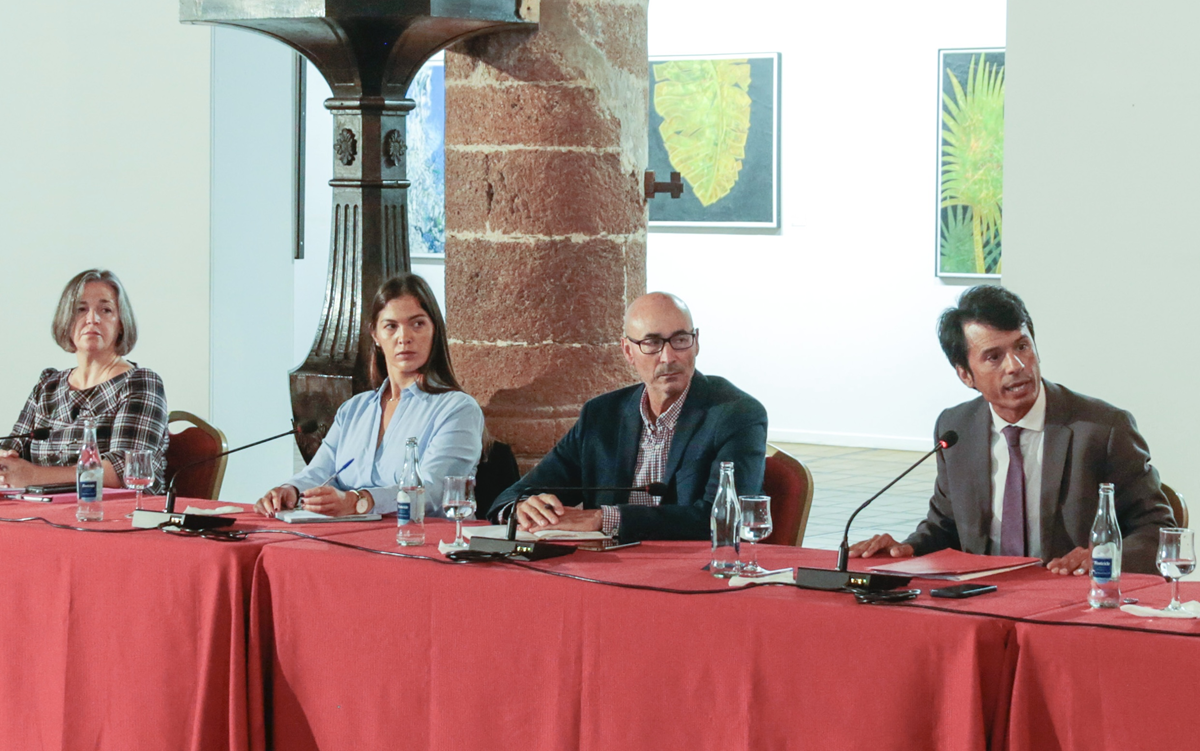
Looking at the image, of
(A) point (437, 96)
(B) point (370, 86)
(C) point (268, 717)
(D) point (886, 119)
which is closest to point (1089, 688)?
(C) point (268, 717)

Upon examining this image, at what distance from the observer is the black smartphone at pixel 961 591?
2311 millimetres

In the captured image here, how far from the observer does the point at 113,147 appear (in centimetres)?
624

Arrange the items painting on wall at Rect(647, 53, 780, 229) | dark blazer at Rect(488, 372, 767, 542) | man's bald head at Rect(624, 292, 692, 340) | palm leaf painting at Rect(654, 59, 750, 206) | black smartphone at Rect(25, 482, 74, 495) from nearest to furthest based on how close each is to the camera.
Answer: dark blazer at Rect(488, 372, 767, 542), man's bald head at Rect(624, 292, 692, 340), black smartphone at Rect(25, 482, 74, 495), painting on wall at Rect(647, 53, 780, 229), palm leaf painting at Rect(654, 59, 750, 206)

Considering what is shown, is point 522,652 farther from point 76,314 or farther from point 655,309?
point 76,314

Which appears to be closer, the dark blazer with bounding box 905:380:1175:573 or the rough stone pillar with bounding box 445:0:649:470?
the dark blazer with bounding box 905:380:1175:573

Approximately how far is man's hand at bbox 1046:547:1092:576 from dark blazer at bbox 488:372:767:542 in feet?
2.60

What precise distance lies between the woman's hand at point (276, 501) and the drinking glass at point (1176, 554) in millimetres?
1940

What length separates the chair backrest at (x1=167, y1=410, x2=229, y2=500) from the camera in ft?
13.5

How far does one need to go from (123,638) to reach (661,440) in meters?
1.26

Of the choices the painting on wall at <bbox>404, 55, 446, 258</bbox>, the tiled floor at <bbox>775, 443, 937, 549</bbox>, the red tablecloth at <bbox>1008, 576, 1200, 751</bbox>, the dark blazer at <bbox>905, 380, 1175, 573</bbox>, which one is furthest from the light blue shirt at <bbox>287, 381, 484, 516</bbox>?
the painting on wall at <bbox>404, 55, 446, 258</bbox>

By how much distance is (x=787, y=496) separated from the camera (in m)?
3.38

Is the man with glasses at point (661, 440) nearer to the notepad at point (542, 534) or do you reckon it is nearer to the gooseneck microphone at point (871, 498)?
the notepad at point (542, 534)

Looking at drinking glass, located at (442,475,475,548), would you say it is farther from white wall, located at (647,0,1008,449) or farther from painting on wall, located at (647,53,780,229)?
painting on wall, located at (647,53,780,229)

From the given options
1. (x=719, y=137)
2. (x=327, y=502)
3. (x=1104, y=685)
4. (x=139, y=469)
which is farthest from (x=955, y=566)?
(x=719, y=137)
